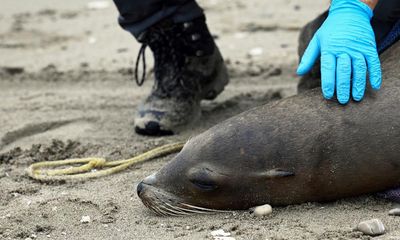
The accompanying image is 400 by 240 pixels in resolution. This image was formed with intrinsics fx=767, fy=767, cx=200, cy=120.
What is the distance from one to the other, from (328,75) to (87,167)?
1.40 metres

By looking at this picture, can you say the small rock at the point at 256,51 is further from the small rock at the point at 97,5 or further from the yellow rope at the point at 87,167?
the small rock at the point at 97,5

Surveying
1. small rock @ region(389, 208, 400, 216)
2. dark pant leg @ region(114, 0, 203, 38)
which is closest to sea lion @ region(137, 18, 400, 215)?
small rock @ region(389, 208, 400, 216)

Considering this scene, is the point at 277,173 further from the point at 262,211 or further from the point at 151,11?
the point at 151,11

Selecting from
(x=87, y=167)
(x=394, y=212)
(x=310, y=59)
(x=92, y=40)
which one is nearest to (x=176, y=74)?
(x=87, y=167)

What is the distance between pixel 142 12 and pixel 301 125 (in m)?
A: 1.63

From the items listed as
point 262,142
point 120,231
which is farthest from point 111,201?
point 262,142

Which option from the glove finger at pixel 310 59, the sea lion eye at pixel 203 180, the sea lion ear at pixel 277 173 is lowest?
the sea lion eye at pixel 203 180

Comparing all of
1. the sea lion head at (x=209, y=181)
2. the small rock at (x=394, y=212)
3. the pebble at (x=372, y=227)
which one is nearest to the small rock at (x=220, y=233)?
the sea lion head at (x=209, y=181)

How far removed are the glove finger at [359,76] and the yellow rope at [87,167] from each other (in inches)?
45.5

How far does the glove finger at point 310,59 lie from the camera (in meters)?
3.85

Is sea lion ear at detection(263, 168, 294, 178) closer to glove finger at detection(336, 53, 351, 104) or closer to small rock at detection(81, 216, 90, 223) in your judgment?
glove finger at detection(336, 53, 351, 104)

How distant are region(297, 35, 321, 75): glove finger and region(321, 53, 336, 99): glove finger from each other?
92 millimetres

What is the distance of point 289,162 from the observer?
3422mm

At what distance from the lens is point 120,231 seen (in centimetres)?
337
